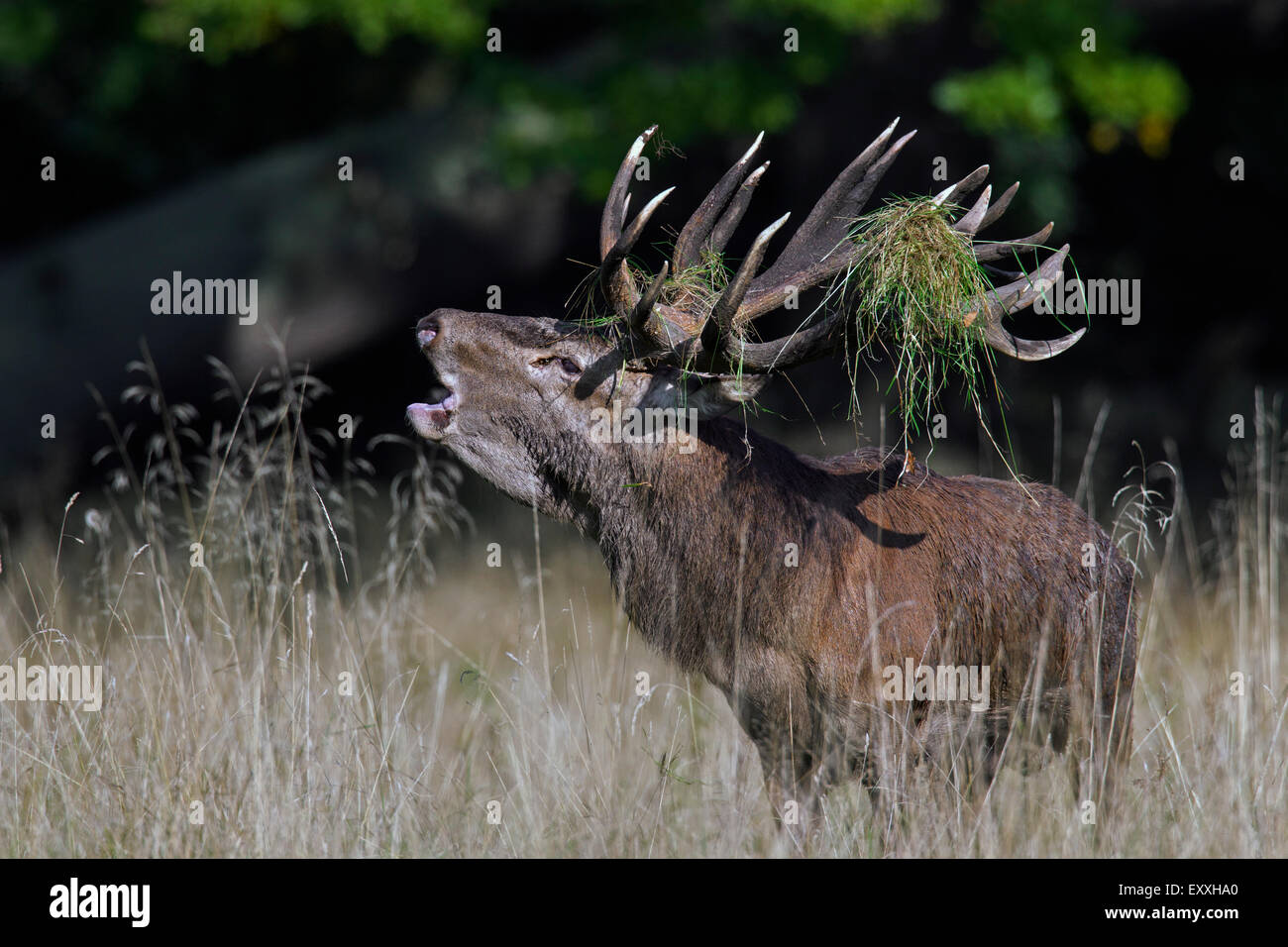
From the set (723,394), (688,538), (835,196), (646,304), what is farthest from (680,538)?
(835,196)

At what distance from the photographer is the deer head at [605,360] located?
4664 millimetres

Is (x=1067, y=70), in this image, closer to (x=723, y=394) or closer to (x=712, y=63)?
(x=712, y=63)

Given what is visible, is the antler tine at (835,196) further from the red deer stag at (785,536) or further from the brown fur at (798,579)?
the brown fur at (798,579)

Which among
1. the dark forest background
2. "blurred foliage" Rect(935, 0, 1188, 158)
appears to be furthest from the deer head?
"blurred foliage" Rect(935, 0, 1188, 158)

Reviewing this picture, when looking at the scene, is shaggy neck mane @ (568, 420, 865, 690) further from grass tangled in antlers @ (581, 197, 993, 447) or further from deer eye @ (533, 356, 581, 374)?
grass tangled in antlers @ (581, 197, 993, 447)

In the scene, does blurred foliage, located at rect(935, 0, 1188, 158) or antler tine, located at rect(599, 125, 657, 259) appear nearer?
antler tine, located at rect(599, 125, 657, 259)

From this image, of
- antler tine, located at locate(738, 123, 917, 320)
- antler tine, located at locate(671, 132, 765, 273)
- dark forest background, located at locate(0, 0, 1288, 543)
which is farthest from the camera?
dark forest background, located at locate(0, 0, 1288, 543)

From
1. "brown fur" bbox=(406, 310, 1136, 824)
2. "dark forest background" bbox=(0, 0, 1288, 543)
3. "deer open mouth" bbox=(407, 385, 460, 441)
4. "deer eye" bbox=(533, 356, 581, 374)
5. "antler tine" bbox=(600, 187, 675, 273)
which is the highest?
"dark forest background" bbox=(0, 0, 1288, 543)

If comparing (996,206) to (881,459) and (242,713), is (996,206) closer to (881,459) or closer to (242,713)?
(881,459)

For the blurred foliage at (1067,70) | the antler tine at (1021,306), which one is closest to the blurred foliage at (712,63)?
the blurred foliage at (1067,70)

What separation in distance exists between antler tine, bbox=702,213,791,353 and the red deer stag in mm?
12

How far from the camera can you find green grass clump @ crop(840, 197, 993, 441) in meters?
4.32

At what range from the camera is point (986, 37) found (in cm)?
909

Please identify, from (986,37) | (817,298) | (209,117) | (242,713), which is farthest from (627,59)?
(242,713)
